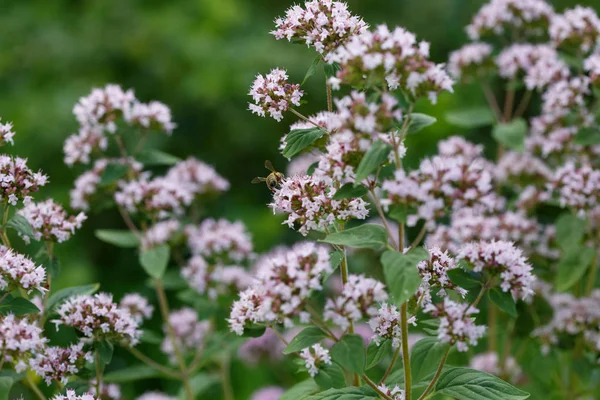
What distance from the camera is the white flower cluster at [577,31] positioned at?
3.34m

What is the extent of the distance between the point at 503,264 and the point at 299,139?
0.68m

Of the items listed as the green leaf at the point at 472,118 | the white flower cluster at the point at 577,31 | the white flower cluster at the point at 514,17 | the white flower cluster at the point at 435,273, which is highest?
the white flower cluster at the point at 514,17

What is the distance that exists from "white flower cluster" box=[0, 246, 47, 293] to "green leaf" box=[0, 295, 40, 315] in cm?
4

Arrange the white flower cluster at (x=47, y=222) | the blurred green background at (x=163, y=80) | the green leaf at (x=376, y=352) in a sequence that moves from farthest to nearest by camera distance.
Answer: the blurred green background at (x=163, y=80) < the white flower cluster at (x=47, y=222) < the green leaf at (x=376, y=352)

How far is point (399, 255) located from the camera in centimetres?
174

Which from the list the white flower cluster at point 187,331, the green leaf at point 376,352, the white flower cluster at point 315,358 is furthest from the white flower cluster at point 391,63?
the white flower cluster at point 187,331

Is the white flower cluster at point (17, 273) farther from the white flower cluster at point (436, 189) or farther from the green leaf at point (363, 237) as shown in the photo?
the white flower cluster at point (436, 189)

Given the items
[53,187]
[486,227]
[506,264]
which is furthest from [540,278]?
[53,187]

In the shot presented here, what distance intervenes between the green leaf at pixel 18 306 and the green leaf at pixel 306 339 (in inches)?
31.5

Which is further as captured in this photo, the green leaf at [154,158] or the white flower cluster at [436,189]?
the green leaf at [154,158]

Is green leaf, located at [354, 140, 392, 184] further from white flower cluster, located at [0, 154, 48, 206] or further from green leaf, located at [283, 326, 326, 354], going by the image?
white flower cluster, located at [0, 154, 48, 206]

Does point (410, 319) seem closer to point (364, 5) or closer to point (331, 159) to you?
point (331, 159)

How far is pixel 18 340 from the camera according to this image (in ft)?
6.46

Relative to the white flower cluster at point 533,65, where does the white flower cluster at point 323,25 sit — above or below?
below
